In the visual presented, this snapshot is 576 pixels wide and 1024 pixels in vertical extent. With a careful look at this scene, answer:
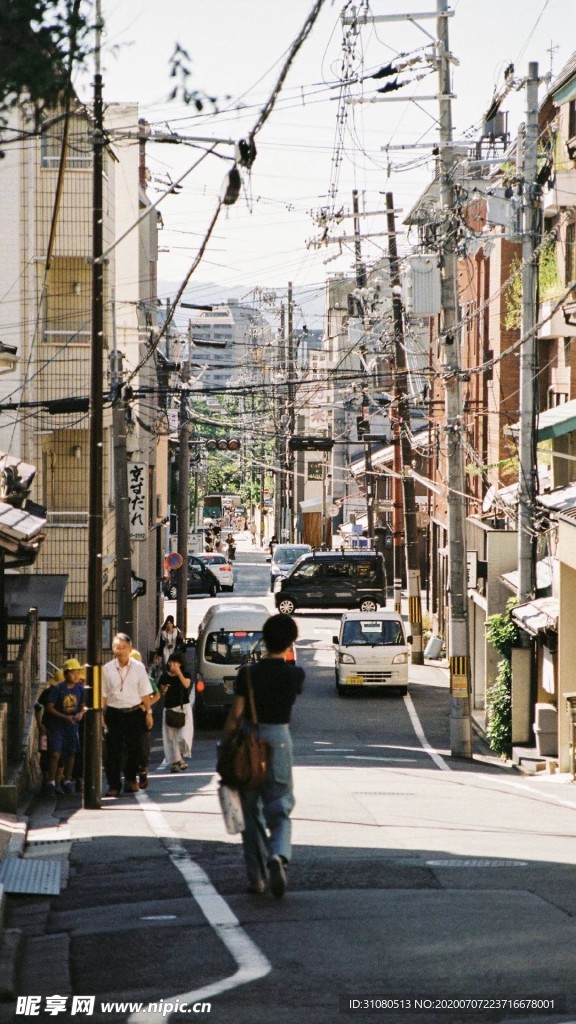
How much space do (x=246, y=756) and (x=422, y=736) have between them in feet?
65.7

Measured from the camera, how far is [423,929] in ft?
25.3

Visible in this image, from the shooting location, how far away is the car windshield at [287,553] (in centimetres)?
6244

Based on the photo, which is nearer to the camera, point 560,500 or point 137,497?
point 560,500

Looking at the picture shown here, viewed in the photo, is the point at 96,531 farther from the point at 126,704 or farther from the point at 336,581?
the point at 336,581

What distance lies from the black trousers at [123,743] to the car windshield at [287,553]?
4610 centimetres

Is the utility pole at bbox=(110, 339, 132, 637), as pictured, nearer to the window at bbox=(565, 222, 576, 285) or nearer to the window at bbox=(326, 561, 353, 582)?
the window at bbox=(565, 222, 576, 285)

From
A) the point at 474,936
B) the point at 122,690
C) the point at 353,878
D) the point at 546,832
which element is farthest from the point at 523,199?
the point at 474,936

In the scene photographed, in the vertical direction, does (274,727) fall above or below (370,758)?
above

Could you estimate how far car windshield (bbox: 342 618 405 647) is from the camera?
1330 inches

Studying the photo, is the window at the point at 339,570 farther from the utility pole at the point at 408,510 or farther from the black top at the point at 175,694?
the black top at the point at 175,694

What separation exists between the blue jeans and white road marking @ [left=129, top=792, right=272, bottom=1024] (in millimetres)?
483

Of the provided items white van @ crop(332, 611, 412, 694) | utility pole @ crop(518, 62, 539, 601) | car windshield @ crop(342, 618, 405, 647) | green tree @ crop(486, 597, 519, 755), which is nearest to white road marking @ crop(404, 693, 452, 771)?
white van @ crop(332, 611, 412, 694)

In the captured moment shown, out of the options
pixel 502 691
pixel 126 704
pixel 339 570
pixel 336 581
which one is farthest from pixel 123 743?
pixel 336 581

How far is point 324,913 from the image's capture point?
8195mm
